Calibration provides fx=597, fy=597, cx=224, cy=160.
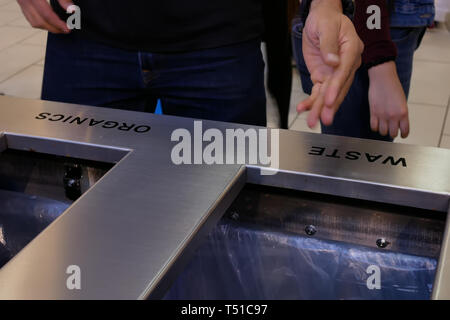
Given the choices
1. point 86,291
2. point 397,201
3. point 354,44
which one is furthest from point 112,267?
point 354,44

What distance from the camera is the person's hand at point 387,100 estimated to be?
1080mm

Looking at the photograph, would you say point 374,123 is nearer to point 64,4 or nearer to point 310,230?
point 310,230

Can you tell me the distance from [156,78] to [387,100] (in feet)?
1.38

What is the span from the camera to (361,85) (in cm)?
119

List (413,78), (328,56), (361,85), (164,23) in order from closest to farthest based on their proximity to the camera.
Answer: (328,56) → (164,23) → (361,85) → (413,78)

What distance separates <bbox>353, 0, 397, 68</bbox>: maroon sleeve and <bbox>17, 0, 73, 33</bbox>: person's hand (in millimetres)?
509

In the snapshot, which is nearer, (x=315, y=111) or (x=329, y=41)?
(x=315, y=111)

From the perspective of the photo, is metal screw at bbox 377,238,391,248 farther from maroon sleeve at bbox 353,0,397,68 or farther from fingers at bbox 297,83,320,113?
maroon sleeve at bbox 353,0,397,68

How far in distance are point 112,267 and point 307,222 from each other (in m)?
0.26

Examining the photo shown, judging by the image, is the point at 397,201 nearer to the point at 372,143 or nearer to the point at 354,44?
the point at 372,143

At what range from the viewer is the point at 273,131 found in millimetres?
809

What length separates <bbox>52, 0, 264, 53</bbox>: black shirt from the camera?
1020 millimetres

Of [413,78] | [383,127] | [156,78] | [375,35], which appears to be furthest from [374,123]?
[413,78]
